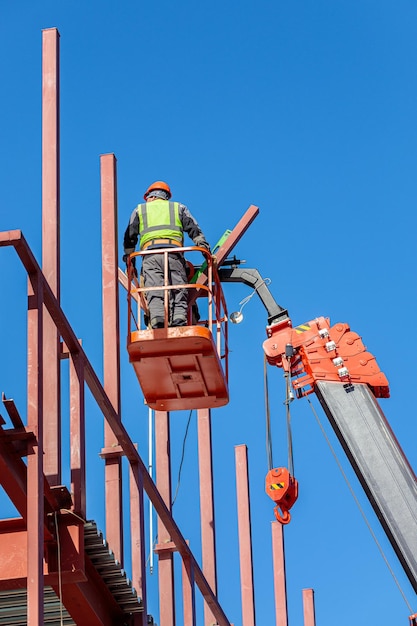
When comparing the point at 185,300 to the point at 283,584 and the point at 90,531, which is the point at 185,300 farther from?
the point at 283,584

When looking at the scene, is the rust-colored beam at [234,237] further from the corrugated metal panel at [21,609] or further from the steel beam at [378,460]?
the corrugated metal panel at [21,609]

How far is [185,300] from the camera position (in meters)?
16.1

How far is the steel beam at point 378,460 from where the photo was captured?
17.6 m

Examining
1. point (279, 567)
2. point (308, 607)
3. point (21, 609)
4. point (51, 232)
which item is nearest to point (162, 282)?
point (51, 232)

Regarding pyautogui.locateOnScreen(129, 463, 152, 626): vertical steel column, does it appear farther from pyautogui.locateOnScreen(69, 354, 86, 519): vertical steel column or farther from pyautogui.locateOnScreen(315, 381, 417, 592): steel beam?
pyautogui.locateOnScreen(315, 381, 417, 592): steel beam

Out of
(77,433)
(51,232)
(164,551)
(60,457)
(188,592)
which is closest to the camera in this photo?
(60,457)

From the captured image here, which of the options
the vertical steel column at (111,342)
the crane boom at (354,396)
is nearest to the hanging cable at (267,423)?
the crane boom at (354,396)

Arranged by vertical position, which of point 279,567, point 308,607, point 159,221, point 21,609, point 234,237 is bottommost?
point 21,609

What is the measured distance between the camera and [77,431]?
13.1 m

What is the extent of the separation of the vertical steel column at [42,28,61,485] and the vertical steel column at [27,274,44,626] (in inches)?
42.7

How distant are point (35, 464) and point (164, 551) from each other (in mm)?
6549

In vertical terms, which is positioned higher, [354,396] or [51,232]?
[354,396]

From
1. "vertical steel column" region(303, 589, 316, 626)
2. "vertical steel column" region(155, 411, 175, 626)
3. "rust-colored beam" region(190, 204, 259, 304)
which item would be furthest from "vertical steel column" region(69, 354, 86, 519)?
"vertical steel column" region(303, 589, 316, 626)

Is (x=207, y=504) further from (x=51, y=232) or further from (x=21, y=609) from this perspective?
(x=51, y=232)
